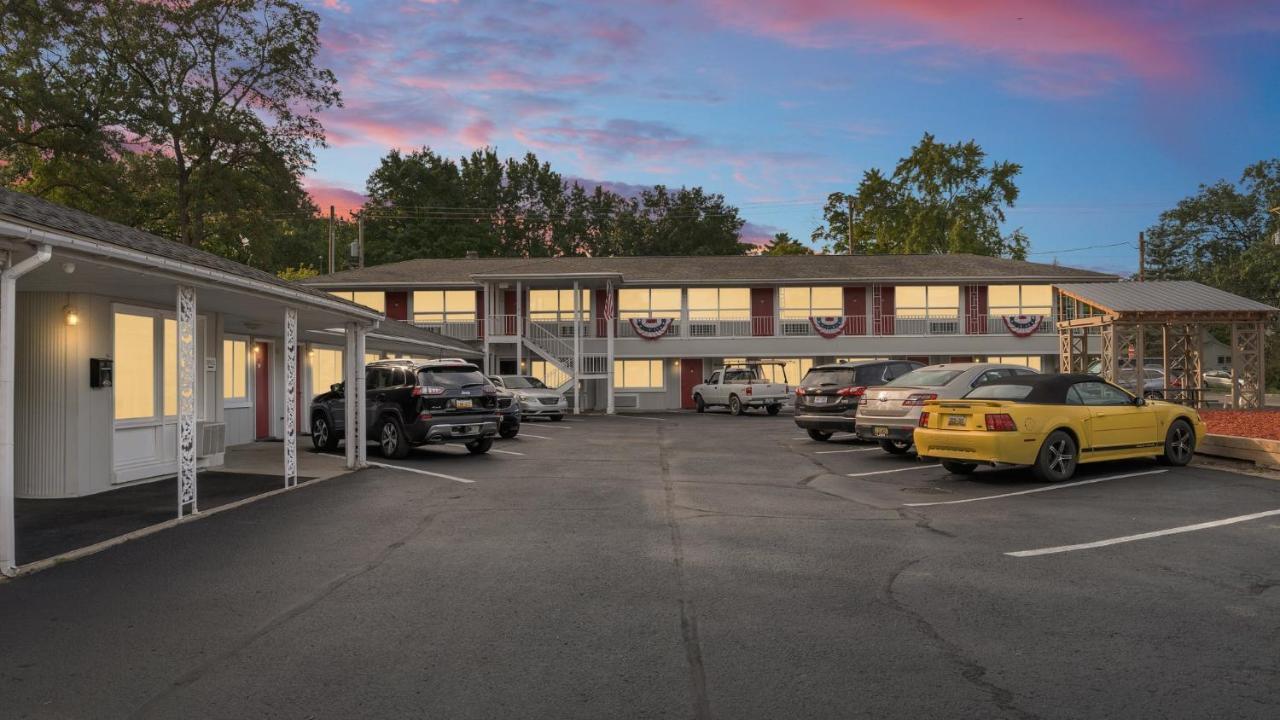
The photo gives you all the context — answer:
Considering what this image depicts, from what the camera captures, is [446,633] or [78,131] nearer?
[446,633]

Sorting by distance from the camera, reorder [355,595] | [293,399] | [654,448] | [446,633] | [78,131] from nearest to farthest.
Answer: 1. [446,633]
2. [355,595]
3. [293,399]
4. [654,448]
5. [78,131]

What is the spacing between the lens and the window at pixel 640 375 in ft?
124

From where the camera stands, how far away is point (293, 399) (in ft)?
42.1

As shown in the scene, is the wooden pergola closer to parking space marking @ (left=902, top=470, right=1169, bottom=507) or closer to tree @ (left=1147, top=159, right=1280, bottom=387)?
parking space marking @ (left=902, top=470, right=1169, bottom=507)

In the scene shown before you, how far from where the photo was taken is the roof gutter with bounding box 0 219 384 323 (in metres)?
7.07

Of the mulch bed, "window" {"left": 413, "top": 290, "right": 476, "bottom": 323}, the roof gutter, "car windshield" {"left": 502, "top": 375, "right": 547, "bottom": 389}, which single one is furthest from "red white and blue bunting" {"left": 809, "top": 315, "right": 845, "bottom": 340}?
the roof gutter

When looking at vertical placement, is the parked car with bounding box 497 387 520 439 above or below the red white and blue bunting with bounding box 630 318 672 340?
below

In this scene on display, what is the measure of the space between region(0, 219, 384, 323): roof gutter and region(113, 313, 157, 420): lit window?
242 centimetres

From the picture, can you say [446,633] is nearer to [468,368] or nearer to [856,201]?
[468,368]

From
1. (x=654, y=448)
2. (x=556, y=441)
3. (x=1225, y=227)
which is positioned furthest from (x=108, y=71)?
(x=1225, y=227)

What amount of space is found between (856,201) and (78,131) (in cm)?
4688

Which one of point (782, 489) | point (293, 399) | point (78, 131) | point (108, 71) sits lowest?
point (782, 489)

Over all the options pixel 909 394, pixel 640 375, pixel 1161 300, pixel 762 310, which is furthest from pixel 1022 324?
pixel 909 394

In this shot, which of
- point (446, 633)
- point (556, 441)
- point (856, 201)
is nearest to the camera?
point (446, 633)
